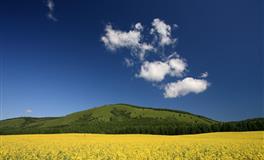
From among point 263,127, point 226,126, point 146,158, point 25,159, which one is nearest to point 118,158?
point 146,158

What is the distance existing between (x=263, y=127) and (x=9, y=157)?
78.1m

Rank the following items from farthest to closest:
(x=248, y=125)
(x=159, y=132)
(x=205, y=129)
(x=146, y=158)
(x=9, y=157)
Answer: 1. (x=159, y=132)
2. (x=205, y=129)
3. (x=248, y=125)
4. (x=9, y=157)
5. (x=146, y=158)

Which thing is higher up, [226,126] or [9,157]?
[226,126]

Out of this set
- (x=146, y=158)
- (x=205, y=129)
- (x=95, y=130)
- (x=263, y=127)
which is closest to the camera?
(x=146, y=158)

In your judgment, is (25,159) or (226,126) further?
(226,126)

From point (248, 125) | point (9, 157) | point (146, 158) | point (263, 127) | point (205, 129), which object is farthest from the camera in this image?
point (205, 129)

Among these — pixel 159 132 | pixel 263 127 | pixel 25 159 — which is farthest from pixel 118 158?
pixel 159 132

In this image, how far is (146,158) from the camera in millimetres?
17344

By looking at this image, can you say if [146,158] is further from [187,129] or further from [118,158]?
[187,129]

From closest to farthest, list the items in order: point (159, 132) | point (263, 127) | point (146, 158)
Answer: point (146, 158) < point (263, 127) < point (159, 132)

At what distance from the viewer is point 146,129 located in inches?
4203

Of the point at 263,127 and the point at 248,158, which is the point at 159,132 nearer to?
the point at 263,127

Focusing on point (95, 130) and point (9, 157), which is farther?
point (95, 130)

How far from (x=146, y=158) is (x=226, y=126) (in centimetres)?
8086
